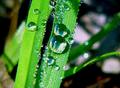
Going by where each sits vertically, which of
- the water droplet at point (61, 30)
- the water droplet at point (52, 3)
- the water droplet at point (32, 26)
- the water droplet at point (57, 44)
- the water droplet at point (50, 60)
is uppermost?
the water droplet at point (52, 3)

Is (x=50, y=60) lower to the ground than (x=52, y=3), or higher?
lower

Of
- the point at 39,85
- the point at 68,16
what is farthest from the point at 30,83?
the point at 68,16

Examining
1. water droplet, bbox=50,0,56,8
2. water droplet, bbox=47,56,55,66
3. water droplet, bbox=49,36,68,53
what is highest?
water droplet, bbox=50,0,56,8

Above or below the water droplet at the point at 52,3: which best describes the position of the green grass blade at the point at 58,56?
below
